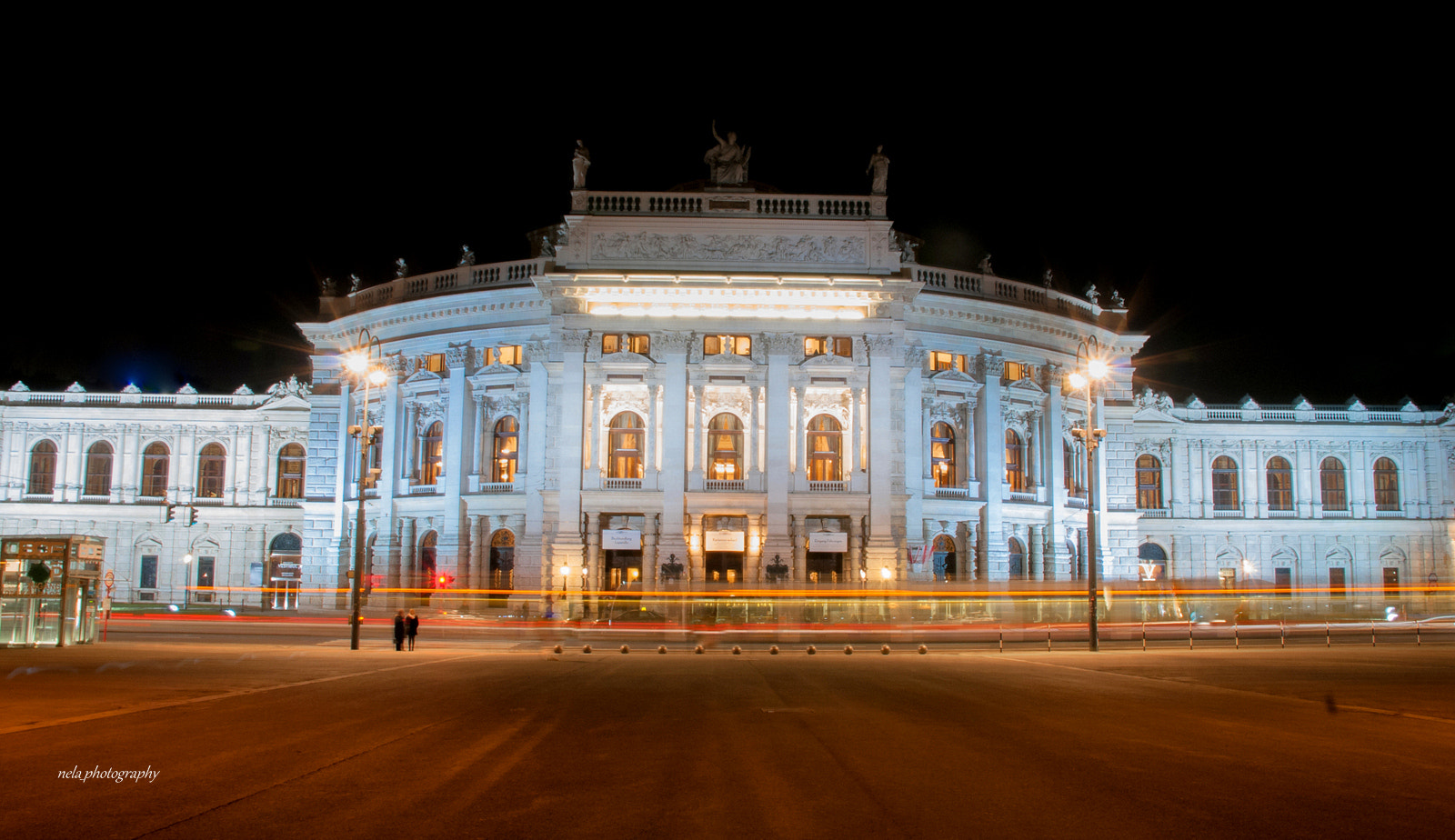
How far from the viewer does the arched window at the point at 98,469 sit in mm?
67500

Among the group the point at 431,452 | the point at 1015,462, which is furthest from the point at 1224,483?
the point at 431,452

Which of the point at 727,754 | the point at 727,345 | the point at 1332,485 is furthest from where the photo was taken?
the point at 1332,485

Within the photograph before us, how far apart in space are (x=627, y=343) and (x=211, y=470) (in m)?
31.0

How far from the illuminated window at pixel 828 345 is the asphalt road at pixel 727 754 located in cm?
2966

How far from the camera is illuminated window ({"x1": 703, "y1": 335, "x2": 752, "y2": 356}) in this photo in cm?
5316

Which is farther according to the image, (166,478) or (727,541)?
(166,478)

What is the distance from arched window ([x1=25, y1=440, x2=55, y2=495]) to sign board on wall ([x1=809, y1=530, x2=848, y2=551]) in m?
46.8

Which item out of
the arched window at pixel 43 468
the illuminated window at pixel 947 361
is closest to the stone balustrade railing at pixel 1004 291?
the illuminated window at pixel 947 361

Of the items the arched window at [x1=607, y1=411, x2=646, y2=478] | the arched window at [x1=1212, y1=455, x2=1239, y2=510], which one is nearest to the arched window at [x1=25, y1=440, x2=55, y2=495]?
the arched window at [x1=607, y1=411, x2=646, y2=478]

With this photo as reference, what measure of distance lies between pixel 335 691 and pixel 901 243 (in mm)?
42603

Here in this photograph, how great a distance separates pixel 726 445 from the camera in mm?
53844

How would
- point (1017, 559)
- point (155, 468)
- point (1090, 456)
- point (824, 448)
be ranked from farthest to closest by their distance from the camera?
1. point (155, 468)
2. point (1017, 559)
3. point (824, 448)
4. point (1090, 456)

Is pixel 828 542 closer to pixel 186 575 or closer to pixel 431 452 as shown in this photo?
pixel 431 452

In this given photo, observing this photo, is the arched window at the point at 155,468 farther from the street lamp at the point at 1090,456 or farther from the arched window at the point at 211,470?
the street lamp at the point at 1090,456
